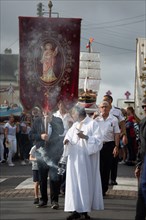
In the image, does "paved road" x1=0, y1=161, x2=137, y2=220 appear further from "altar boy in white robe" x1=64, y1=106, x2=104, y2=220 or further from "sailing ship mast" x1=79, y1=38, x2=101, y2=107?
"sailing ship mast" x1=79, y1=38, x2=101, y2=107

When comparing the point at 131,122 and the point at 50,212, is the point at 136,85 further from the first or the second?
the point at 50,212

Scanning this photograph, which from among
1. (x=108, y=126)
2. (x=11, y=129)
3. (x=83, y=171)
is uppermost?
(x=108, y=126)

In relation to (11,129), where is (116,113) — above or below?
above

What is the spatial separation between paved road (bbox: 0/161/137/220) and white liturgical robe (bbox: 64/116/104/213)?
36cm

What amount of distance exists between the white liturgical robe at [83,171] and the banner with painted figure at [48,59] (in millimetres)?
5868

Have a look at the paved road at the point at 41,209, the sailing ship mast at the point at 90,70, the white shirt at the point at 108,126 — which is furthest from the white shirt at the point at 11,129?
the sailing ship mast at the point at 90,70

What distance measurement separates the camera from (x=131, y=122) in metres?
19.4

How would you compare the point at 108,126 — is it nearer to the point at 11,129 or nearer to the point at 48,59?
the point at 48,59

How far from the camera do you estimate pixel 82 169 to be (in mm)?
9648

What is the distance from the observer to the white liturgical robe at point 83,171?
9.54 meters

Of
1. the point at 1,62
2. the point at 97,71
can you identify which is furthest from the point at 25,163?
the point at 1,62

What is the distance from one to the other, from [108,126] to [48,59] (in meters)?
4.88

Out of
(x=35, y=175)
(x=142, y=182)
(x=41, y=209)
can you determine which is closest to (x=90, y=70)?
(x=35, y=175)

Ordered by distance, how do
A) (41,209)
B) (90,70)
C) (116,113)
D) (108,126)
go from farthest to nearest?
(90,70) < (116,113) < (108,126) < (41,209)
